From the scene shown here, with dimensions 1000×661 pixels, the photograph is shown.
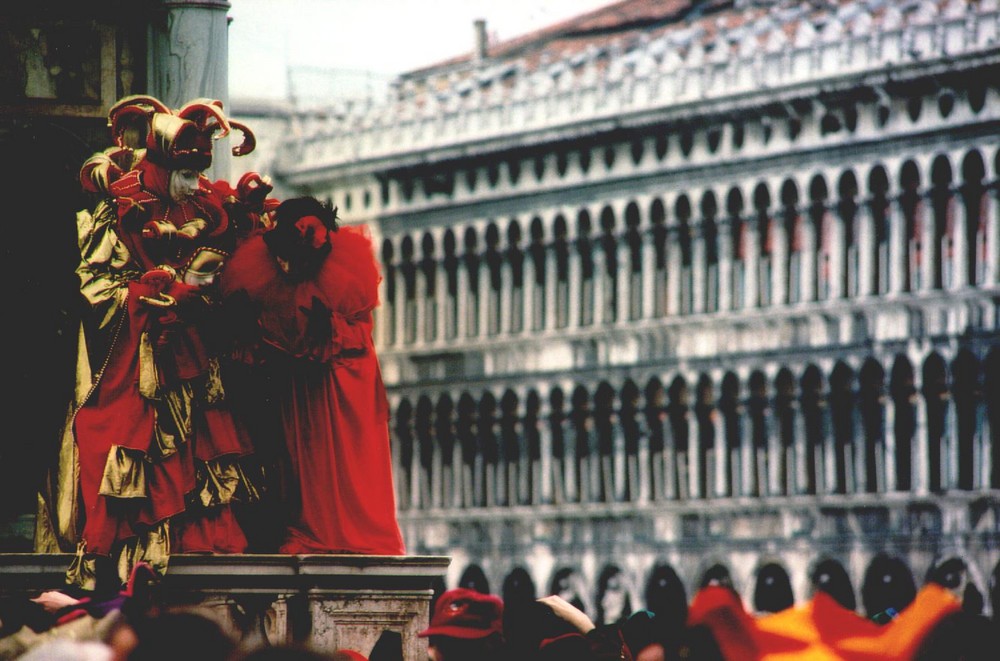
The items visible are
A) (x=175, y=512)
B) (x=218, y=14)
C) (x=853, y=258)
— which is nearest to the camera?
(x=175, y=512)

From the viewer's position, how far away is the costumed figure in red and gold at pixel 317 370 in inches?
503

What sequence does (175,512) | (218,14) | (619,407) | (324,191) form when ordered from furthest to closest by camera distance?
(324,191), (619,407), (218,14), (175,512)

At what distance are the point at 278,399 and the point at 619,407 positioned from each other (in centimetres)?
3303

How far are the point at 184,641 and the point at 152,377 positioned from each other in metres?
5.77

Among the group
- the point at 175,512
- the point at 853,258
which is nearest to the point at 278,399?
the point at 175,512

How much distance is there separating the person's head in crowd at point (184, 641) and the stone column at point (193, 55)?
8050mm

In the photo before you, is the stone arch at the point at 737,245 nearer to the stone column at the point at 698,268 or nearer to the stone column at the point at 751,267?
the stone column at the point at 751,267

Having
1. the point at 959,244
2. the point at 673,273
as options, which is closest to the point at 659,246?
the point at 673,273

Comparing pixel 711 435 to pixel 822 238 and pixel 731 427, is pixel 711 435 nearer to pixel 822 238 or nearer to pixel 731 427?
pixel 731 427

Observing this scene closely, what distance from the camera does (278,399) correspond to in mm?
12922

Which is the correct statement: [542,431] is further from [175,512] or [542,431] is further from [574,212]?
[175,512]

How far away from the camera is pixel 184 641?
22.4ft

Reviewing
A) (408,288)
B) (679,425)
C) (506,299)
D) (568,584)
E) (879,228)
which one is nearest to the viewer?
(879,228)

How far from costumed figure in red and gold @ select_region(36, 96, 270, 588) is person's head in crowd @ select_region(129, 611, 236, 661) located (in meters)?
5.32
